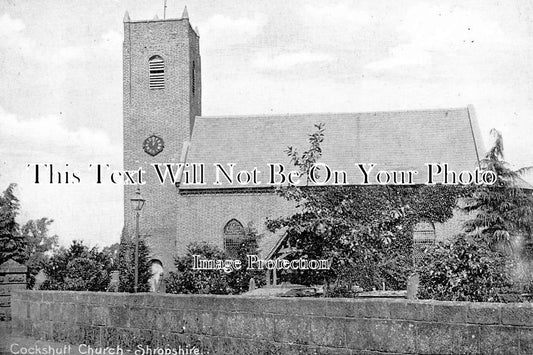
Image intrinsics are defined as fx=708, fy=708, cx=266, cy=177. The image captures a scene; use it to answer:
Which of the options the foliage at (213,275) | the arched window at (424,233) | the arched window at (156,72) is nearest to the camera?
the foliage at (213,275)

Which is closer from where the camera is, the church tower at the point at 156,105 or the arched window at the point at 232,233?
the arched window at the point at 232,233

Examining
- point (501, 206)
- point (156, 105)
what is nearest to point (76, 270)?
point (156, 105)

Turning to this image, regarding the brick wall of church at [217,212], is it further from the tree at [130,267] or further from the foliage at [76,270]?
the foliage at [76,270]

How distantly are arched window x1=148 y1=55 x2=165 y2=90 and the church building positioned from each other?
0.05m

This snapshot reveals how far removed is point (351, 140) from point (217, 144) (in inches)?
281

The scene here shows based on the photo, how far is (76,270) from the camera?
27141 mm

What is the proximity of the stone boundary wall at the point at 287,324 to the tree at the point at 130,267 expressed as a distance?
16996 mm

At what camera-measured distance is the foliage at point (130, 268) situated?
29.3m

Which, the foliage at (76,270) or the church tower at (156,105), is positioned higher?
the church tower at (156,105)

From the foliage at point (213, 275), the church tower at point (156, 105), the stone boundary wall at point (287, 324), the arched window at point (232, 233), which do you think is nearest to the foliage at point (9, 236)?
the foliage at point (213, 275)

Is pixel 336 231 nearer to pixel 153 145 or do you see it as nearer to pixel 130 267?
pixel 130 267

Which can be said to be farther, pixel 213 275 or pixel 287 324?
pixel 213 275

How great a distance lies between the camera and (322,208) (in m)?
17.4

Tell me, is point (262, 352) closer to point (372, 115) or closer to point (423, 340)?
point (423, 340)
